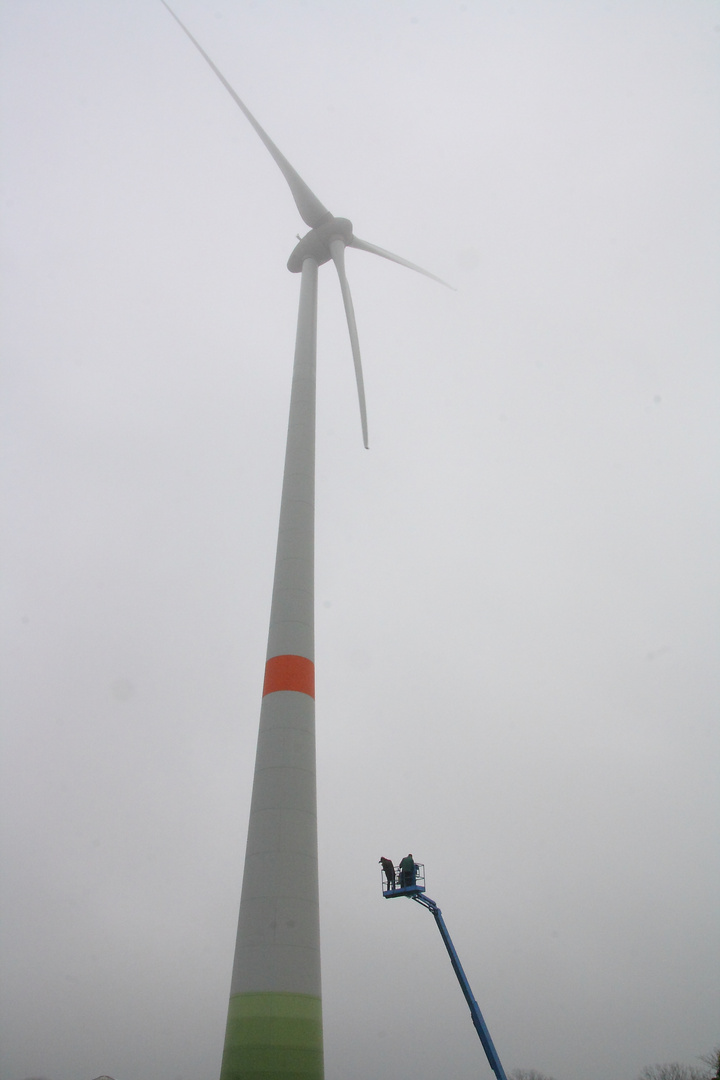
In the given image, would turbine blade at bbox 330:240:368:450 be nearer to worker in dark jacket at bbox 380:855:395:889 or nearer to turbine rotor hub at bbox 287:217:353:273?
turbine rotor hub at bbox 287:217:353:273

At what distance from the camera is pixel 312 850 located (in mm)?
17406

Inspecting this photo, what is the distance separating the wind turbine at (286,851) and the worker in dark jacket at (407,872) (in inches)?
323

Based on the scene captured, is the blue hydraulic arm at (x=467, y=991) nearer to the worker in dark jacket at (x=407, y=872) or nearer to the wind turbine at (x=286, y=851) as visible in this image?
the worker in dark jacket at (x=407, y=872)

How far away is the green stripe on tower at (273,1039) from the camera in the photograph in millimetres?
14562

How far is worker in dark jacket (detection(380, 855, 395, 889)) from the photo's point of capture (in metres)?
24.8

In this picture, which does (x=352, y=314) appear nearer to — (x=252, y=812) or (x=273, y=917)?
(x=252, y=812)

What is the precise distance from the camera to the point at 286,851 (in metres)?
16.8

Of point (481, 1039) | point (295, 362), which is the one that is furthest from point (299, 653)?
point (481, 1039)

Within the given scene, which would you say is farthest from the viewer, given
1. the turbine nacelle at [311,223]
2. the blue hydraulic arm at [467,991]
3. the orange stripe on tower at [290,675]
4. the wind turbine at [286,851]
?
the turbine nacelle at [311,223]

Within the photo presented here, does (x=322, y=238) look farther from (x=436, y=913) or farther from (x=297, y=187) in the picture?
(x=436, y=913)

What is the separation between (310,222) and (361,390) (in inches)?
407

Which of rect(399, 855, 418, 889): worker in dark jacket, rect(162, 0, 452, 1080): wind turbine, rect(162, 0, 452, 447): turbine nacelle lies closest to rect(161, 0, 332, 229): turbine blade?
rect(162, 0, 452, 447): turbine nacelle

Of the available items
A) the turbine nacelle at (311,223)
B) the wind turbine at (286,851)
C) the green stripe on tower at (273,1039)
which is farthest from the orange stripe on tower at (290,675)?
the turbine nacelle at (311,223)

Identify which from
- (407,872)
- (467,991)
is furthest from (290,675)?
(467,991)
